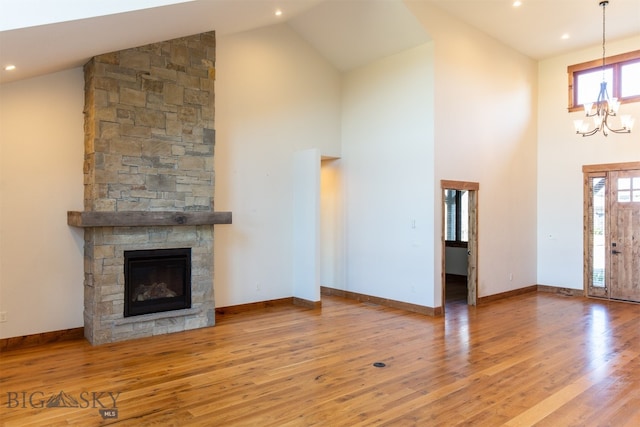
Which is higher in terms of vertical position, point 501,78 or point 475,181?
point 501,78

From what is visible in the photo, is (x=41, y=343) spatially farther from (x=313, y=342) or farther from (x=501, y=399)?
(x=501, y=399)

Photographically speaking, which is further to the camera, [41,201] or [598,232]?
[598,232]

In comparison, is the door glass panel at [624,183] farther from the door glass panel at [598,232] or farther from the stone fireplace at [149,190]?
the stone fireplace at [149,190]

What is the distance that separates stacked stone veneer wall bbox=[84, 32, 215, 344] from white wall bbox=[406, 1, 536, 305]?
3.23 m

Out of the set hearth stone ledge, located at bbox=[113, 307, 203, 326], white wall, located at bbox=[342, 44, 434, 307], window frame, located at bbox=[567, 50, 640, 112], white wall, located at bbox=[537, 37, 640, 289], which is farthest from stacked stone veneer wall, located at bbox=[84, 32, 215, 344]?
window frame, located at bbox=[567, 50, 640, 112]

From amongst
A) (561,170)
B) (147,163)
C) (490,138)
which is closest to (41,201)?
(147,163)

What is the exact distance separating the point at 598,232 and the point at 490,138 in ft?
8.76

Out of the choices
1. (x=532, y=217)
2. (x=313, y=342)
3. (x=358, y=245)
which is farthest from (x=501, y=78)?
(x=313, y=342)

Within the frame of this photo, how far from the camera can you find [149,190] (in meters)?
5.25

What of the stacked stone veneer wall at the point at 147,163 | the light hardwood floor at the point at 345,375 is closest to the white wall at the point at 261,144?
the stacked stone veneer wall at the point at 147,163

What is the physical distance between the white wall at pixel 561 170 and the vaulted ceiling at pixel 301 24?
1.78ft

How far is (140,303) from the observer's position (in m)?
5.23

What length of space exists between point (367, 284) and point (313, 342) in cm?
250

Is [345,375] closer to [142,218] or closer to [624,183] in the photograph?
[142,218]
